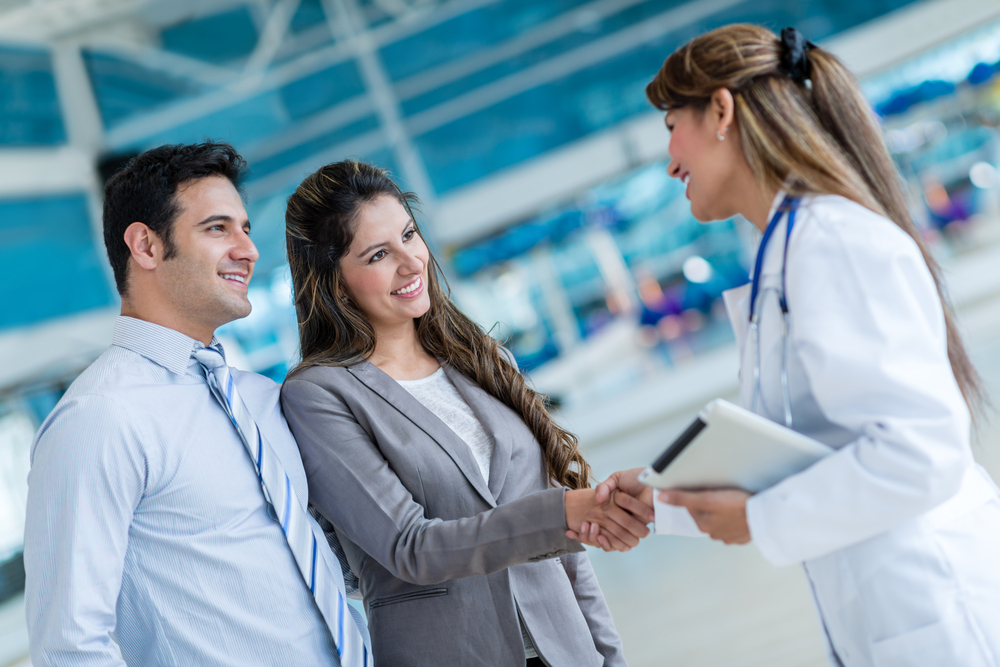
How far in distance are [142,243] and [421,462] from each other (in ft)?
2.60

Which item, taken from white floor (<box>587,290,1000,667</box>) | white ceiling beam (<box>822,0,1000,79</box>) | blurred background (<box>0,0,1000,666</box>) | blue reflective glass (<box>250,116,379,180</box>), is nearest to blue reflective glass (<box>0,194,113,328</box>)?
blurred background (<box>0,0,1000,666</box>)

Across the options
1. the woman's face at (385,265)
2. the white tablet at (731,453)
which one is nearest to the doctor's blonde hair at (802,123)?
the white tablet at (731,453)

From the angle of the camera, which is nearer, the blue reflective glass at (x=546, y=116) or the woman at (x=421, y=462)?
the woman at (x=421, y=462)

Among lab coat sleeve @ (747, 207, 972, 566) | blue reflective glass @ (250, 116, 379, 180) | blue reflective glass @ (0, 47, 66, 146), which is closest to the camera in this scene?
lab coat sleeve @ (747, 207, 972, 566)

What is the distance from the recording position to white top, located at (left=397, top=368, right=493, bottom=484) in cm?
183

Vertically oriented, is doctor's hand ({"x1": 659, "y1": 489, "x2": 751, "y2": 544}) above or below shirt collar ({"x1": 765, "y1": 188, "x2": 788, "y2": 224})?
below

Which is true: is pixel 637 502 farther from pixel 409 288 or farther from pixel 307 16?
pixel 307 16

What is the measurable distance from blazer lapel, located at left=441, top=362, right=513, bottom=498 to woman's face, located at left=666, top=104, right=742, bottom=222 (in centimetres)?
69

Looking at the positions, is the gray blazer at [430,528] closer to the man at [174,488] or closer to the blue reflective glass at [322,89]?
the man at [174,488]

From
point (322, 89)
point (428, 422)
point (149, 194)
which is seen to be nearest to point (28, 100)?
point (322, 89)

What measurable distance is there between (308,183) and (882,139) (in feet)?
4.23

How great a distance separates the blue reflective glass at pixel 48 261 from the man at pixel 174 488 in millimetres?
6896

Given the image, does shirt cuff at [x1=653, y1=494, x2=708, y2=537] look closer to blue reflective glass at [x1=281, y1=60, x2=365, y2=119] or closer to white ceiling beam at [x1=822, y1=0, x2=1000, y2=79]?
blue reflective glass at [x1=281, y1=60, x2=365, y2=119]

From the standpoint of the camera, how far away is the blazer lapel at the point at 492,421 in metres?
1.78
